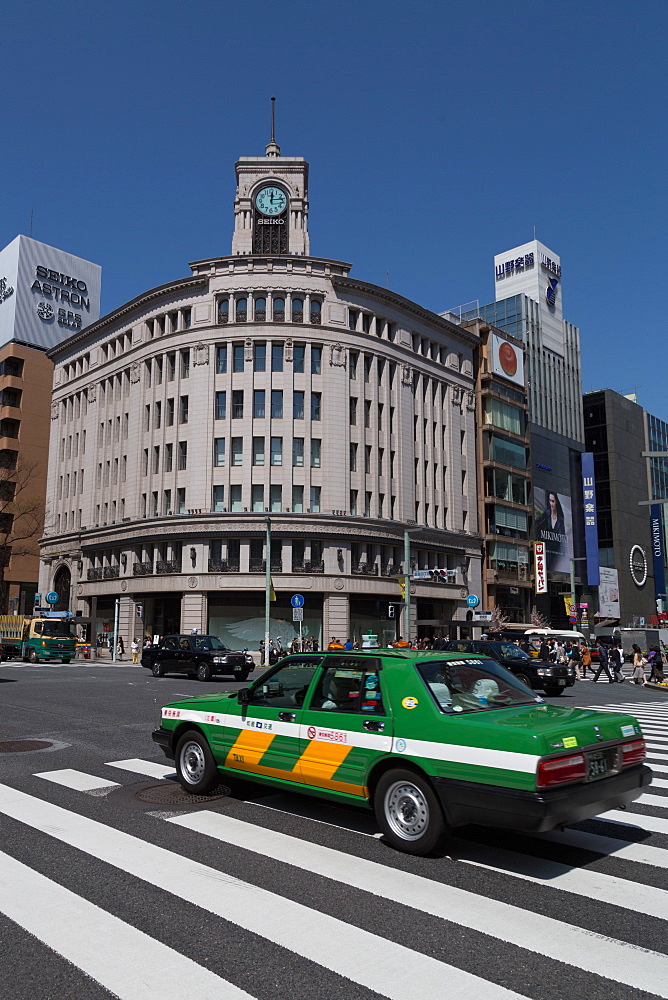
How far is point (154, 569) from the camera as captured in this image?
52188 mm

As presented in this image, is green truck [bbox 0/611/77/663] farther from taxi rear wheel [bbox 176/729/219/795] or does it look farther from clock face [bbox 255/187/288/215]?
taxi rear wheel [bbox 176/729/219/795]

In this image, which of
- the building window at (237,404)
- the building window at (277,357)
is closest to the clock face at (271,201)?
the building window at (277,357)

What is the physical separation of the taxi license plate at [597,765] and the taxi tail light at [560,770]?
0.10 metres

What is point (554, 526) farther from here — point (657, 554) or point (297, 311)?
point (297, 311)

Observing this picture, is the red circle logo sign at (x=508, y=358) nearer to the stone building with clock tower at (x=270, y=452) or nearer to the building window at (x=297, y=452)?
the stone building with clock tower at (x=270, y=452)

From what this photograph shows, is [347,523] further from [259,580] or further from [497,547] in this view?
[497,547]

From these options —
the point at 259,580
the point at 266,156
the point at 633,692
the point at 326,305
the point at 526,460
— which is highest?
the point at 266,156

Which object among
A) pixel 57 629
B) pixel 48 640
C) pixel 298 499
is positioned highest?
pixel 298 499

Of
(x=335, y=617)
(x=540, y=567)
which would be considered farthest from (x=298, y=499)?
(x=540, y=567)

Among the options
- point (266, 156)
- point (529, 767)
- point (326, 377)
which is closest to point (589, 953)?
point (529, 767)

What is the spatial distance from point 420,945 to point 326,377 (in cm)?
4918

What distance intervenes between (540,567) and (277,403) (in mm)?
31708

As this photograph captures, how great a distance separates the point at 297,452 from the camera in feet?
168

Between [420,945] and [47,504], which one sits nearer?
[420,945]
